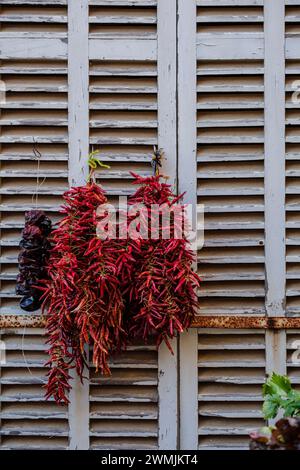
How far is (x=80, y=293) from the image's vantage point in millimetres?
2496

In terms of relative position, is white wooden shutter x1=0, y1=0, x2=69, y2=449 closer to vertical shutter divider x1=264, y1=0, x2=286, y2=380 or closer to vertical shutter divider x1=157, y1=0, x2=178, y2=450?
vertical shutter divider x1=157, y1=0, x2=178, y2=450

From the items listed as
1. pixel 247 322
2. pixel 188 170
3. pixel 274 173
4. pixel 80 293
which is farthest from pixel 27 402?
pixel 274 173

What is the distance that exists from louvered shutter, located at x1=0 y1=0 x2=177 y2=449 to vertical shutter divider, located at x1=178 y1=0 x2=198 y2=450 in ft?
0.14

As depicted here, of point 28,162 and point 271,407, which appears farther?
point 28,162

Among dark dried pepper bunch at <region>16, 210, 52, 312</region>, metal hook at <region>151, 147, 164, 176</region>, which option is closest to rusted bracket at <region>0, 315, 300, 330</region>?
dark dried pepper bunch at <region>16, 210, 52, 312</region>

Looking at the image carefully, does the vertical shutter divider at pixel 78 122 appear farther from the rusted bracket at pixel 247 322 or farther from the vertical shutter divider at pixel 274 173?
the vertical shutter divider at pixel 274 173

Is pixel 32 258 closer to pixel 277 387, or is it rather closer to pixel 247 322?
pixel 247 322

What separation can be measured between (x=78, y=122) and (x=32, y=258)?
0.70 metres

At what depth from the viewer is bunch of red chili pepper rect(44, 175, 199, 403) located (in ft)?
8.19

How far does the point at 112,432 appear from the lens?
109 inches

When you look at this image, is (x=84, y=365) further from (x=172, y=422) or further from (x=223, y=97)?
(x=223, y=97)

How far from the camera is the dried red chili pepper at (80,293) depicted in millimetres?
2488

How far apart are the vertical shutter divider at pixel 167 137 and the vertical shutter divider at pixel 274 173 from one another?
1.47ft

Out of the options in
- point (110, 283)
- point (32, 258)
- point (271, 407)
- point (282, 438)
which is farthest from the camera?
point (32, 258)
